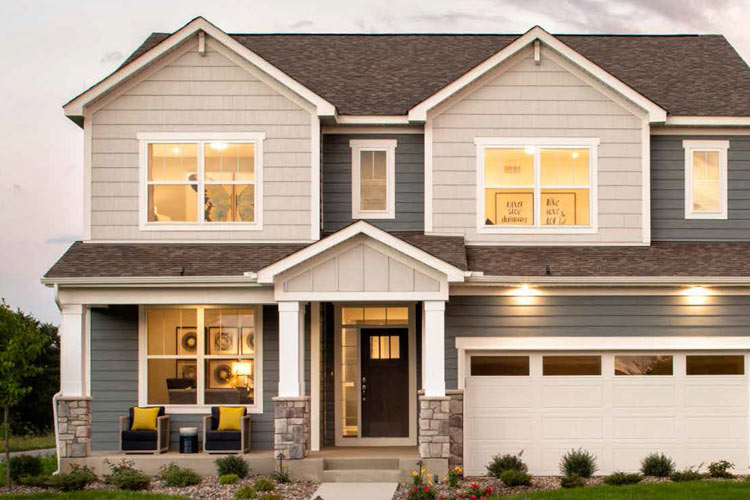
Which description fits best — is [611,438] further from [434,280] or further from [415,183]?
[415,183]

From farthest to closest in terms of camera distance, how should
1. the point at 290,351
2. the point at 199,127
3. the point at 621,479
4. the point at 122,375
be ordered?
the point at 199,127, the point at 122,375, the point at 290,351, the point at 621,479

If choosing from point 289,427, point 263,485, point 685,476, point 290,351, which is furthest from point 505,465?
point 263,485

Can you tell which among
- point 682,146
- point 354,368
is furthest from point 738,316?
point 354,368

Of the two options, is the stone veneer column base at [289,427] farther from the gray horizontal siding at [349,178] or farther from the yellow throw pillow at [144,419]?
the gray horizontal siding at [349,178]

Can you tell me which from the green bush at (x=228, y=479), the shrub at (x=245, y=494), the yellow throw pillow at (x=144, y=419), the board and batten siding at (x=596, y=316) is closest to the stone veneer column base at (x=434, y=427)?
the board and batten siding at (x=596, y=316)

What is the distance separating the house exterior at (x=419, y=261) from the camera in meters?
15.2

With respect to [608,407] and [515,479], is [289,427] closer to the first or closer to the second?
[515,479]

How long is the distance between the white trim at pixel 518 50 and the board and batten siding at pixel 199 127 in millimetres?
2081

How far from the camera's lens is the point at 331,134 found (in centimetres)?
1714

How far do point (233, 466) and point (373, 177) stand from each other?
5554mm

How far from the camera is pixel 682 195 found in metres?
17.0

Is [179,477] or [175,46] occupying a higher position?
[175,46]

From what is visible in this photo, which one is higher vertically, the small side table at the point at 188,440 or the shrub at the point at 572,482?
the small side table at the point at 188,440

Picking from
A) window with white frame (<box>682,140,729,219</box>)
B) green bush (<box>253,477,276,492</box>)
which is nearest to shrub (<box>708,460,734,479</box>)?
window with white frame (<box>682,140,729,219</box>)
